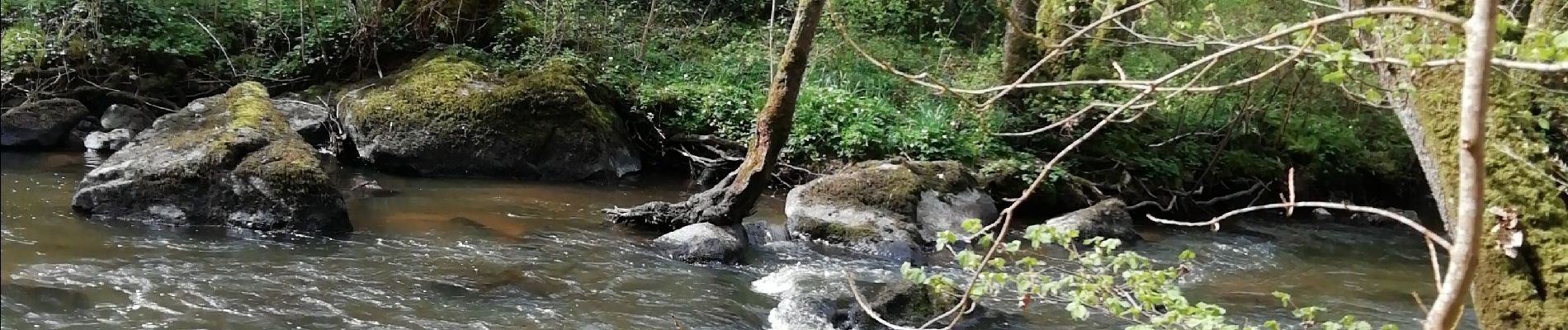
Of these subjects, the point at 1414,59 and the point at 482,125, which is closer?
the point at 1414,59

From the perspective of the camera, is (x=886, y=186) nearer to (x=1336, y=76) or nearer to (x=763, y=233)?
(x=763, y=233)

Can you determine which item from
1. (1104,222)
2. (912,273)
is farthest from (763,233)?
(912,273)

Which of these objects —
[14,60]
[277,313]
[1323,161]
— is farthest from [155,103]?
[1323,161]

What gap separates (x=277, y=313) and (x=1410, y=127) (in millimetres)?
5054

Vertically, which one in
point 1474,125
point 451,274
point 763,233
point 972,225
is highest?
point 1474,125

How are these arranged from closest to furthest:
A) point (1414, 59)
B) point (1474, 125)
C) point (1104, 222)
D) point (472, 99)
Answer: point (1474, 125)
point (1414, 59)
point (1104, 222)
point (472, 99)

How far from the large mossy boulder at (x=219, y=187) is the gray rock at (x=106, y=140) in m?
2.84

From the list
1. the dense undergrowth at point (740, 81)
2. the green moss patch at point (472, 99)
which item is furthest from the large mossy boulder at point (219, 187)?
the dense undergrowth at point (740, 81)

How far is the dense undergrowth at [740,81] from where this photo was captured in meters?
10.4

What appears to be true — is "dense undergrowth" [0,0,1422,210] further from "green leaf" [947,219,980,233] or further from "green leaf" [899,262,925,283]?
"green leaf" [947,219,980,233]

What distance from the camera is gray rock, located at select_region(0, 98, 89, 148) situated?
8887mm

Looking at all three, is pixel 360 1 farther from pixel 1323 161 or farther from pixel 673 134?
pixel 1323 161

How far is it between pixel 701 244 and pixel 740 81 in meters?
5.61

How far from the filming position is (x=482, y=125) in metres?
9.93
